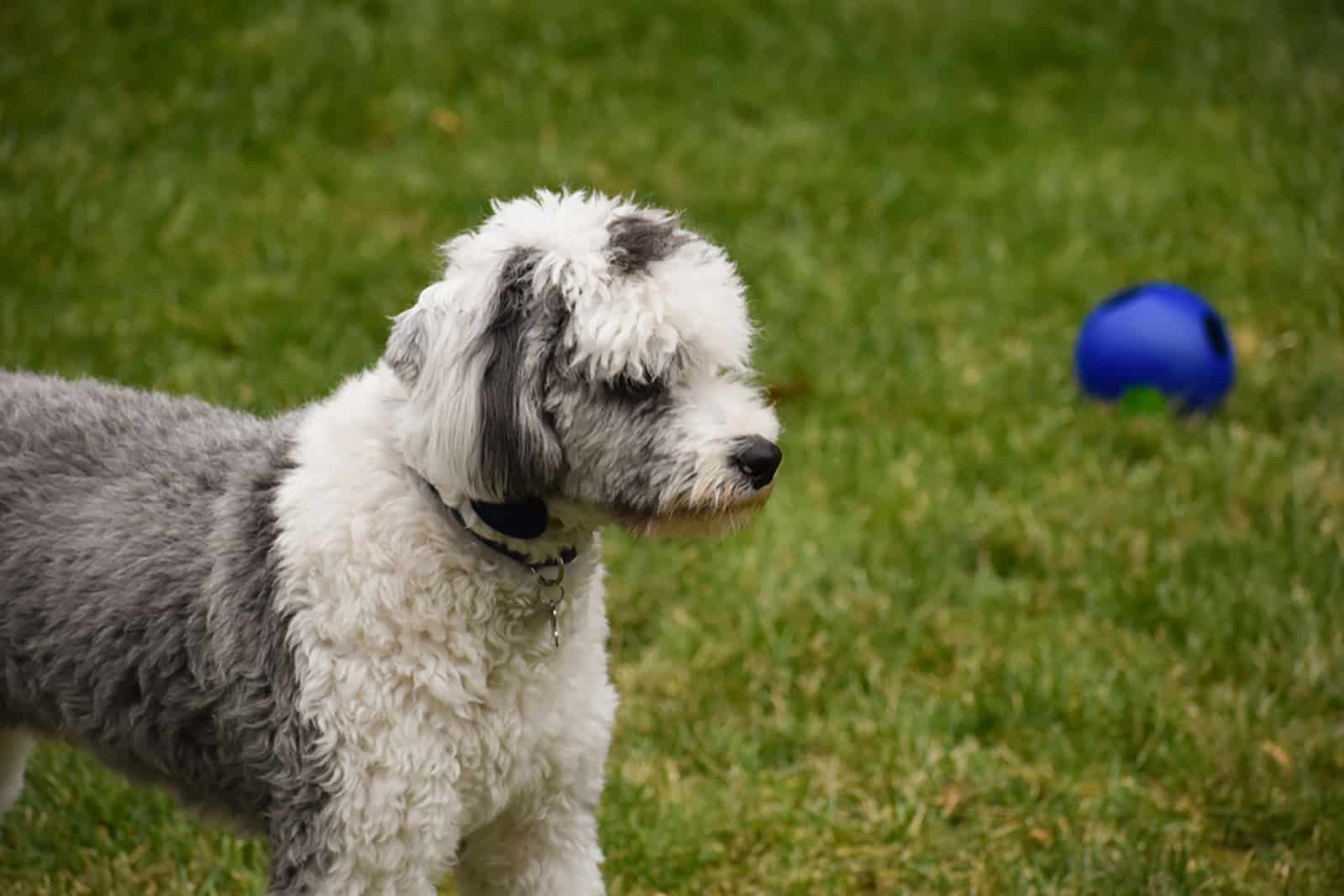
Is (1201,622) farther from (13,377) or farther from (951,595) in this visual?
(13,377)

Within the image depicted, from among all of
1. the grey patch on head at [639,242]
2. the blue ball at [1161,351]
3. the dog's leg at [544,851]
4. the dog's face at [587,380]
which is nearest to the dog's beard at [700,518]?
the dog's face at [587,380]

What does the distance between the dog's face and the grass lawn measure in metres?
1.33

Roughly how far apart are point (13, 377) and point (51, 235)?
3.30 metres

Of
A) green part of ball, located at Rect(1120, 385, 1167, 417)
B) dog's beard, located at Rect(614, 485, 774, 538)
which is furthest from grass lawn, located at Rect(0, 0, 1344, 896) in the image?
dog's beard, located at Rect(614, 485, 774, 538)

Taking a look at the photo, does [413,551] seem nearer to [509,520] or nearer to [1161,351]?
[509,520]

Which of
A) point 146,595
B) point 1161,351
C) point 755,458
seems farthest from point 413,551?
point 1161,351

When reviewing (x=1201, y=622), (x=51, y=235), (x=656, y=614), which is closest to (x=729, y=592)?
(x=656, y=614)

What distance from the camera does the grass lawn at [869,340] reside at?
145 inches

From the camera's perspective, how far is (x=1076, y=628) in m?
4.41

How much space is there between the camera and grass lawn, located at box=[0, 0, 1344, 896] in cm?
368

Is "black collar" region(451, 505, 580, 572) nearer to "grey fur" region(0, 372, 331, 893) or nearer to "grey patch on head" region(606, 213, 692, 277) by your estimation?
"grey fur" region(0, 372, 331, 893)

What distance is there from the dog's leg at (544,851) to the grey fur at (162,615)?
425 millimetres

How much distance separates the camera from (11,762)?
3.29m

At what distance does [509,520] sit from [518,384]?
0.89 ft
